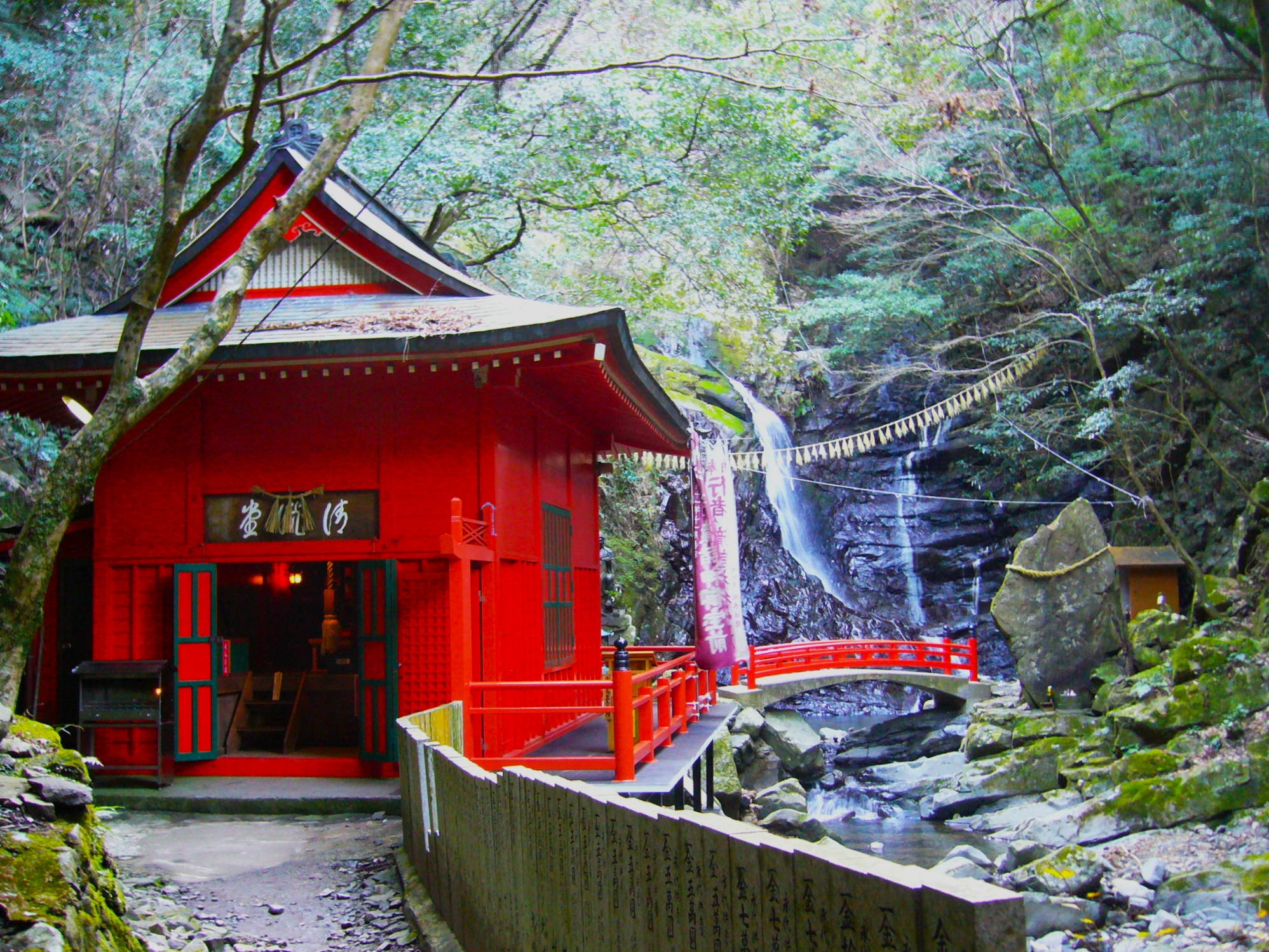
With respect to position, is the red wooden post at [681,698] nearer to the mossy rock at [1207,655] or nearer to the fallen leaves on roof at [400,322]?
the fallen leaves on roof at [400,322]

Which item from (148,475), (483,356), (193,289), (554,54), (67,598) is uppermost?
(554,54)

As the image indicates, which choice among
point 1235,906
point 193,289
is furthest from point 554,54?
point 1235,906

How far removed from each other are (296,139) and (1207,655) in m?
14.2

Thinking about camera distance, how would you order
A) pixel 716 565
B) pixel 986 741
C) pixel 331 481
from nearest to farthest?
1. pixel 331 481
2. pixel 716 565
3. pixel 986 741

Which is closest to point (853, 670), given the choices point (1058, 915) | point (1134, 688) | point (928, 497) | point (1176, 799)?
point (928, 497)

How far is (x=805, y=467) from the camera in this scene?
31.4 metres

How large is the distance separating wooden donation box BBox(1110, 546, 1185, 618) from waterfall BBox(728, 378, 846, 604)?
32.0ft

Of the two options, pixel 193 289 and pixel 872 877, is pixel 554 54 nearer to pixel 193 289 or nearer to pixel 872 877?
pixel 193 289

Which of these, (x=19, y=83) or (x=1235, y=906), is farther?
(x=19, y=83)

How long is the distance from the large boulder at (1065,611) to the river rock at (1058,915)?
8972mm

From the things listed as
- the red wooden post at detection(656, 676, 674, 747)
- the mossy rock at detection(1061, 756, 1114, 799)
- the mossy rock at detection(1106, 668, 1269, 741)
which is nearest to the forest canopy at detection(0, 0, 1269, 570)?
the mossy rock at detection(1106, 668, 1269, 741)

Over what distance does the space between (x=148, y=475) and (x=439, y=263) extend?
403cm

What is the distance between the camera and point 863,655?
81.8ft

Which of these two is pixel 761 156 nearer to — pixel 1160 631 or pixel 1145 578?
pixel 1160 631
